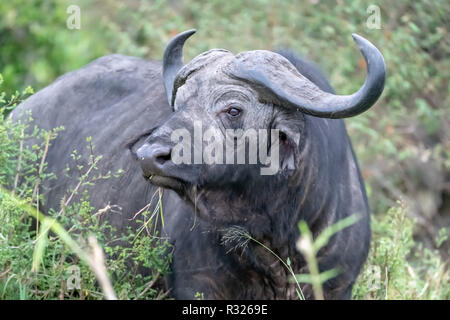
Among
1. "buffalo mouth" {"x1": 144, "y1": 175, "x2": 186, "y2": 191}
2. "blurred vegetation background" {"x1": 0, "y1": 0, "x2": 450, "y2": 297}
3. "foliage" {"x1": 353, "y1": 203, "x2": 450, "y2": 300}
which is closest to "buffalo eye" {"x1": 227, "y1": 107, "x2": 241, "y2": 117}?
"buffalo mouth" {"x1": 144, "y1": 175, "x2": 186, "y2": 191}

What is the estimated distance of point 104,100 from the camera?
6098 mm

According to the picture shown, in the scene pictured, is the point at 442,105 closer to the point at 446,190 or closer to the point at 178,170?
the point at 446,190

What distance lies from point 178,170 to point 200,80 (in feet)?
2.10

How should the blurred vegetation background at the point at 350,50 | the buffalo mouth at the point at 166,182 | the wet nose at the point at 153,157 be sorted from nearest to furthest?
the wet nose at the point at 153,157
the buffalo mouth at the point at 166,182
the blurred vegetation background at the point at 350,50

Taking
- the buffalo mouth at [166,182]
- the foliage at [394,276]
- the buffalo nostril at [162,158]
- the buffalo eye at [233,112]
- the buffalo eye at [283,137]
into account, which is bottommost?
the foliage at [394,276]

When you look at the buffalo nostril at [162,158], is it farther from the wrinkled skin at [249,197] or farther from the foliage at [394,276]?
the foliage at [394,276]

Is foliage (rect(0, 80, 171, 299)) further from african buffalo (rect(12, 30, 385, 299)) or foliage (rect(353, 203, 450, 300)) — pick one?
foliage (rect(353, 203, 450, 300))

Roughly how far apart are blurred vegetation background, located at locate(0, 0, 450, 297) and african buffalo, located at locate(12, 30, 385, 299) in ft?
10.9

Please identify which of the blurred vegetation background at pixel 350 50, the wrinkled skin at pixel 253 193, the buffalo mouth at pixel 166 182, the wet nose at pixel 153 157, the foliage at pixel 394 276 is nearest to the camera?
the wet nose at pixel 153 157

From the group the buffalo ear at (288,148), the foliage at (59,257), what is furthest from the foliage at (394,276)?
the foliage at (59,257)

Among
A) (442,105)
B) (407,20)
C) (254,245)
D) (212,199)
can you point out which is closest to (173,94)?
(212,199)

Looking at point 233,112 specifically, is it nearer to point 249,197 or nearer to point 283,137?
point 283,137

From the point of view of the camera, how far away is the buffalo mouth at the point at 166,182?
4117 millimetres
